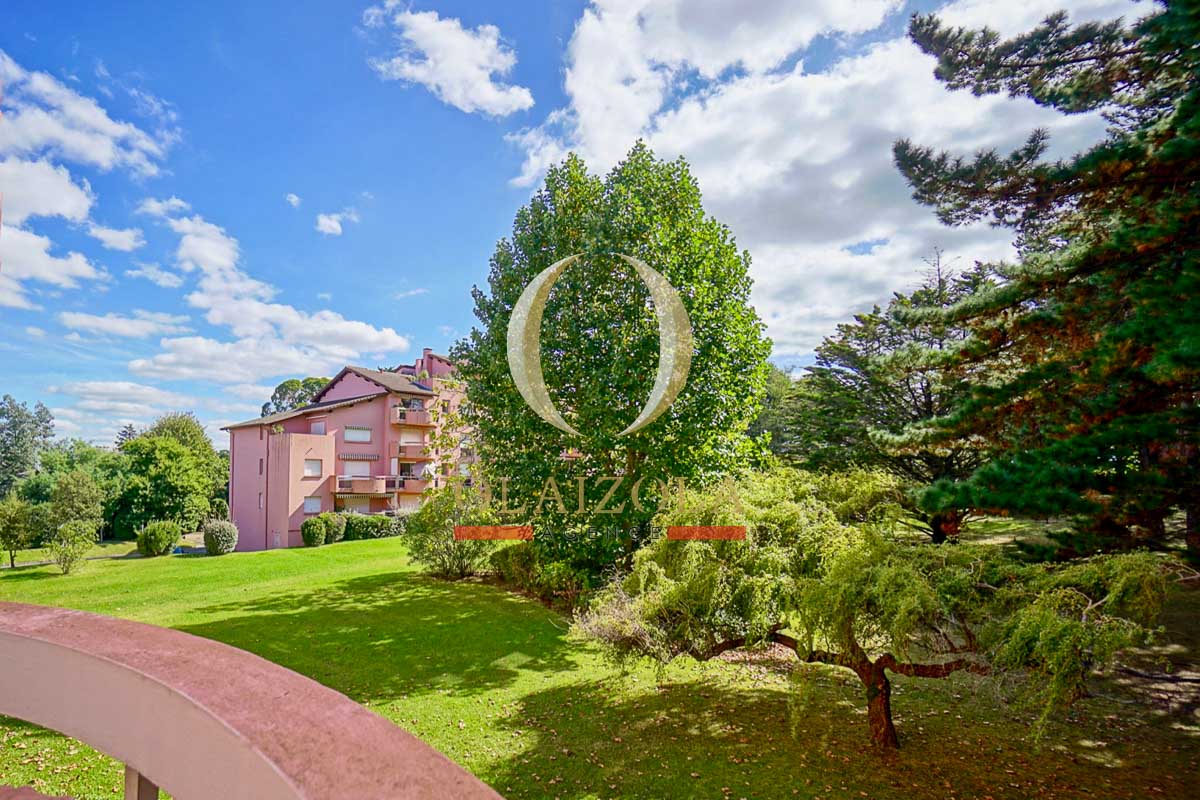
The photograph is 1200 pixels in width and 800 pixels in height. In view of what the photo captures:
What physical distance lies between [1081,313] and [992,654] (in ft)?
14.8

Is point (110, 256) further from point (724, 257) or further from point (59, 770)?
point (724, 257)

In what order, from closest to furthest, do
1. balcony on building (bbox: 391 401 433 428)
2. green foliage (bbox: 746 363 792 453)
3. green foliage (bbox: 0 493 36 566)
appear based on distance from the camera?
green foliage (bbox: 0 493 36 566)
green foliage (bbox: 746 363 792 453)
balcony on building (bbox: 391 401 433 428)

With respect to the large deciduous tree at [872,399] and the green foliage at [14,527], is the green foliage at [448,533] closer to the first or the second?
the large deciduous tree at [872,399]

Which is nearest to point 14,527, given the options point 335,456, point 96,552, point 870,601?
point 96,552

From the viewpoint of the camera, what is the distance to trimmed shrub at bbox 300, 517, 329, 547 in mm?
21453

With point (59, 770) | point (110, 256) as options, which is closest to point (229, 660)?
point (59, 770)

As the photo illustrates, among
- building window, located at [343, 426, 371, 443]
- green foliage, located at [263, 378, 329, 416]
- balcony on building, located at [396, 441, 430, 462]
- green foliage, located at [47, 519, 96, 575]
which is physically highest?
green foliage, located at [263, 378, 329, 416]

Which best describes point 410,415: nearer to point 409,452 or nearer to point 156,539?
point 409,452

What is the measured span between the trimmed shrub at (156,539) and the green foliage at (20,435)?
113 ft

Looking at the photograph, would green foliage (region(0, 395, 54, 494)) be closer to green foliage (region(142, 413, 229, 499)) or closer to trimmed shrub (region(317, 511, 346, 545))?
green foliage (region(142, 413, 229, 499))

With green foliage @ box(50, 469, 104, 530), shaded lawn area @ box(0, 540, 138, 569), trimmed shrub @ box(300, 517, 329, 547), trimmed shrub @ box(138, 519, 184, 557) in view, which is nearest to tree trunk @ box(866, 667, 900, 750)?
shaded lawn area @ box(0, 540, 138, 569)

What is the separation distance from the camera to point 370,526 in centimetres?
2319

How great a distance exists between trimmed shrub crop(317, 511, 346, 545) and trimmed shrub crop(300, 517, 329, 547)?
31cm

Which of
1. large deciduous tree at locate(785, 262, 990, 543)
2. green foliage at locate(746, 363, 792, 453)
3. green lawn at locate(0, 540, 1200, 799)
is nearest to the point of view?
green lawn at locate(0, 540, 1200, 799)
